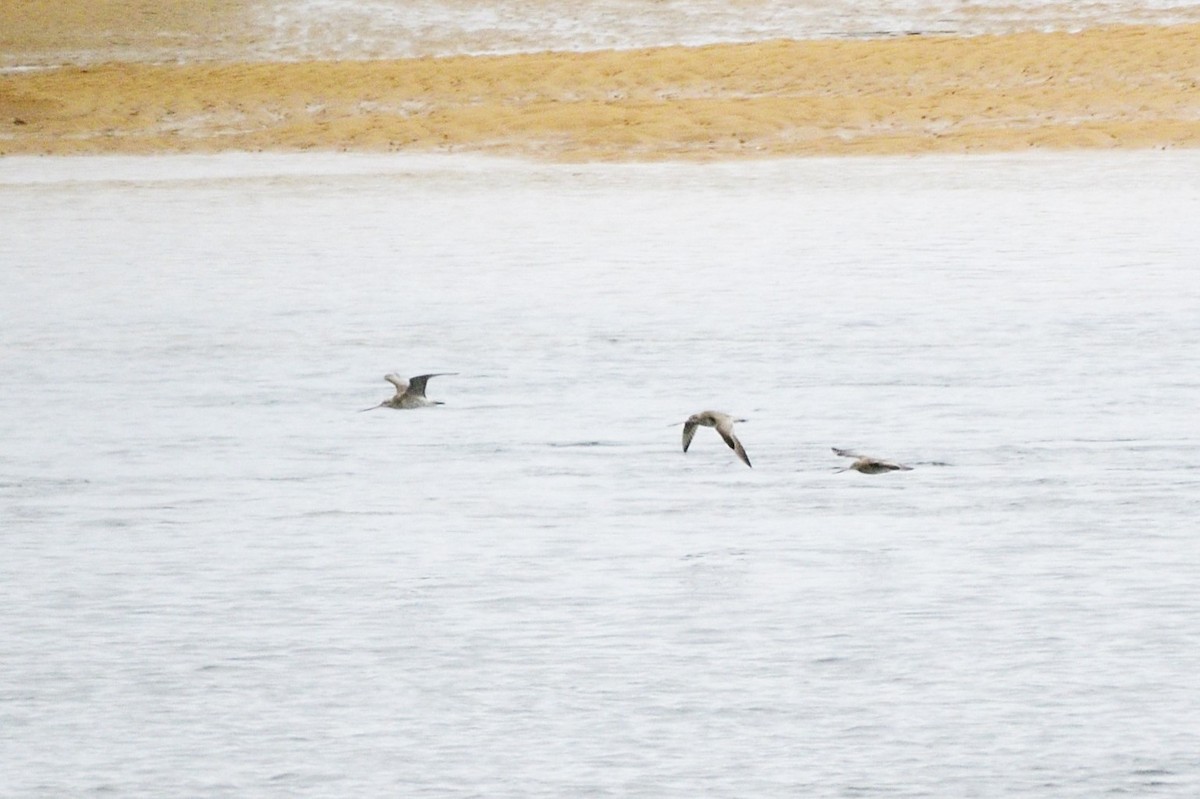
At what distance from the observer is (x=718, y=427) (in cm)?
689

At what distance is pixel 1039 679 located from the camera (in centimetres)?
509

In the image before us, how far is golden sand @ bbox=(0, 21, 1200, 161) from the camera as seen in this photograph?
18859 mm

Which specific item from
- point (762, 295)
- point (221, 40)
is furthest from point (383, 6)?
point (762, 295)

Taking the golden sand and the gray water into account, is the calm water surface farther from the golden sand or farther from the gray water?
the gray water

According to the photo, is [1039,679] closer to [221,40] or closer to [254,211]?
[254,211]

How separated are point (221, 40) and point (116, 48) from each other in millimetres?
1218

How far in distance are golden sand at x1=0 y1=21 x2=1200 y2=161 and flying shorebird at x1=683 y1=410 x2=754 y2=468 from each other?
1130cm

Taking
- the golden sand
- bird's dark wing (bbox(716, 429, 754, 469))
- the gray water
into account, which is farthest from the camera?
the golden sand

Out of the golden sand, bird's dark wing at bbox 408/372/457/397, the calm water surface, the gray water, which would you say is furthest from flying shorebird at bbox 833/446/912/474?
the calm water surface

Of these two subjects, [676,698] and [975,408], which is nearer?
[676,698]

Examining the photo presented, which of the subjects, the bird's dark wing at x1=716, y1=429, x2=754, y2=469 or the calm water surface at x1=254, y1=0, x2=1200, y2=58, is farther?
the calm water surface at x1=254, y1=0, x2=1200, y2=58

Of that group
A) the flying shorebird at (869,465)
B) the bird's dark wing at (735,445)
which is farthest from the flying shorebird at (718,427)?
the flying shorebird at (869,465)

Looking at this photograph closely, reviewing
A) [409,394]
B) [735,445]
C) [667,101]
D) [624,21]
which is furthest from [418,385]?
[624,21]

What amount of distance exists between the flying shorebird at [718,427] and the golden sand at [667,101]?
37.1ft
